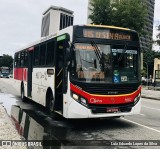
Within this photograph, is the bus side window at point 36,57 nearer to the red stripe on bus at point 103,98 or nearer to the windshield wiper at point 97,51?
the windshield wiper at point 97,51

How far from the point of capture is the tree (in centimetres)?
3606

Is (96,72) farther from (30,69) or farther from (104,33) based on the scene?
(30,69)

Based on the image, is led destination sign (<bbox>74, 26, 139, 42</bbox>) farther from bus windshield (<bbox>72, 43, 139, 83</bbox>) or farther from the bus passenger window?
the bus passenger window

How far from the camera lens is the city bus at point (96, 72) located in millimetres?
10531

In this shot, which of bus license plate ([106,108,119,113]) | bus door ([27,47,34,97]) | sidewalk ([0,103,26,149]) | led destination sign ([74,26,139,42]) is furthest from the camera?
bus door ([27,47,34,97])

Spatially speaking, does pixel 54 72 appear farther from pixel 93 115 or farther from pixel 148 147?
pixel 148 147

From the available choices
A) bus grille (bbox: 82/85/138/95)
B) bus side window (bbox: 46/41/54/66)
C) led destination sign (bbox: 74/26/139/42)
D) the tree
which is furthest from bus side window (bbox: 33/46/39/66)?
the tree

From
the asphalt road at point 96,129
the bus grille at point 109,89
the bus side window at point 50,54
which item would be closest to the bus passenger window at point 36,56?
the bus side window at point 50,54

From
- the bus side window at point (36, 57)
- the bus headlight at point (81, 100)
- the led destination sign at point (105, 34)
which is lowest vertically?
the bus headlight at point (81, 100)

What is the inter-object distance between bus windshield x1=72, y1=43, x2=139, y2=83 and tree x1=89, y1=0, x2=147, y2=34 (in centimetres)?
2522

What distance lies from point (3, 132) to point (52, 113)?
12.5ft

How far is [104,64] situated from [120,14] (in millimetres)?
26260

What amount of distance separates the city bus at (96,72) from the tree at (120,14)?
81.0 ft

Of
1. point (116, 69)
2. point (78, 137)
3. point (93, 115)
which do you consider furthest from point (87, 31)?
point (78, 137)
